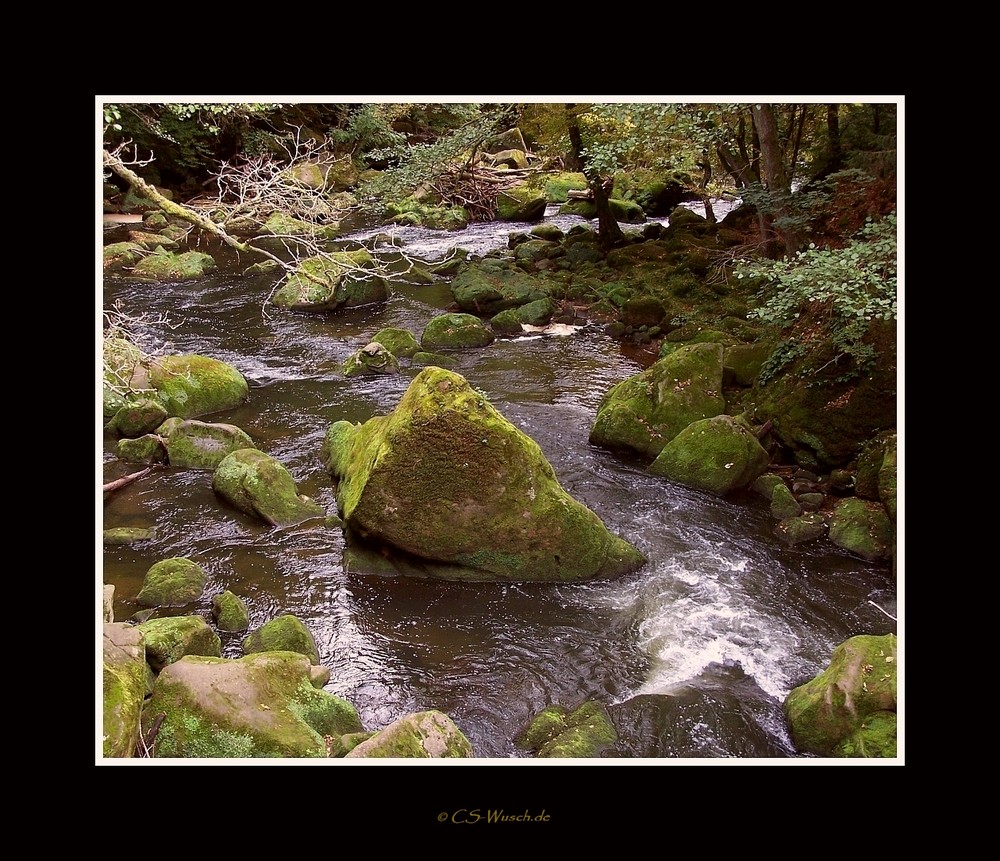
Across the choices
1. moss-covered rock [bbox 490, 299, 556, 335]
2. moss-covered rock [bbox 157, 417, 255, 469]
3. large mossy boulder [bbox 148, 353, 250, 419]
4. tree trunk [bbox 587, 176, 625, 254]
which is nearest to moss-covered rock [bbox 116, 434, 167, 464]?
moss-covered rock [bbox 157, 417, 255, 469]

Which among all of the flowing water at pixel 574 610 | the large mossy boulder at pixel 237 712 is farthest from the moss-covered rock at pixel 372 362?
the large mossy boulder at pixel 237 712

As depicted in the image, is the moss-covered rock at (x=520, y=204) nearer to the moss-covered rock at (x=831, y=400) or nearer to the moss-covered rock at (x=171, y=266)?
the moss-covered rock at (x=171, y=266)

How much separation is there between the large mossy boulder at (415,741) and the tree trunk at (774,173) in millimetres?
10064

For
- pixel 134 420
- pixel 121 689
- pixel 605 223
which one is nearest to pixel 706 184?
pixel 605 223

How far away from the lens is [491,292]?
1803 cm

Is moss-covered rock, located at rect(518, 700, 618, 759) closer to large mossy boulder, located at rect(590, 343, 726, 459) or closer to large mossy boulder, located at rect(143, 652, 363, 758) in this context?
large mossy boulder, located at rect(143, 652, 363, 758)

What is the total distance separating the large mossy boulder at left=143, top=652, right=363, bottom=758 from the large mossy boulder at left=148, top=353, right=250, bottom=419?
7233 mm

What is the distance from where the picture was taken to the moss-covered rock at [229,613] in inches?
287

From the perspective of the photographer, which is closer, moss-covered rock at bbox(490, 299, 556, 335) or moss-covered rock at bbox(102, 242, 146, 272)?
moss-covered rock at bbox(490, 299, 556, 335)

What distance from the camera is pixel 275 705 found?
5.54 meters

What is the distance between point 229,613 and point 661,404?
21.9 ft

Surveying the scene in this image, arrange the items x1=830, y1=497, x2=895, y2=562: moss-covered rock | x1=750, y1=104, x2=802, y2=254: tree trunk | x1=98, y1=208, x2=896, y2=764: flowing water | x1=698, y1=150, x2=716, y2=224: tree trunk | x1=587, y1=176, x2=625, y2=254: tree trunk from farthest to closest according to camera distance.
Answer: x1=698, y1=150, x2=716, y2=224: tree trunk → x1=587, y1=176, x2=625, y2=254: tree trunk → x1=750, y1=104, x2=802, y2=254: tree trunk → x1=830, y1=497, x2=895, y2=562: moss-covered rock → x1=98, y1=208, x2=896, y2=764: flowing water

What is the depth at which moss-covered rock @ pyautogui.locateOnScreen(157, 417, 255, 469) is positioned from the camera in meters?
10.5

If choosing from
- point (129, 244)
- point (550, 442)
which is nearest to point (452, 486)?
point (550, 442)
